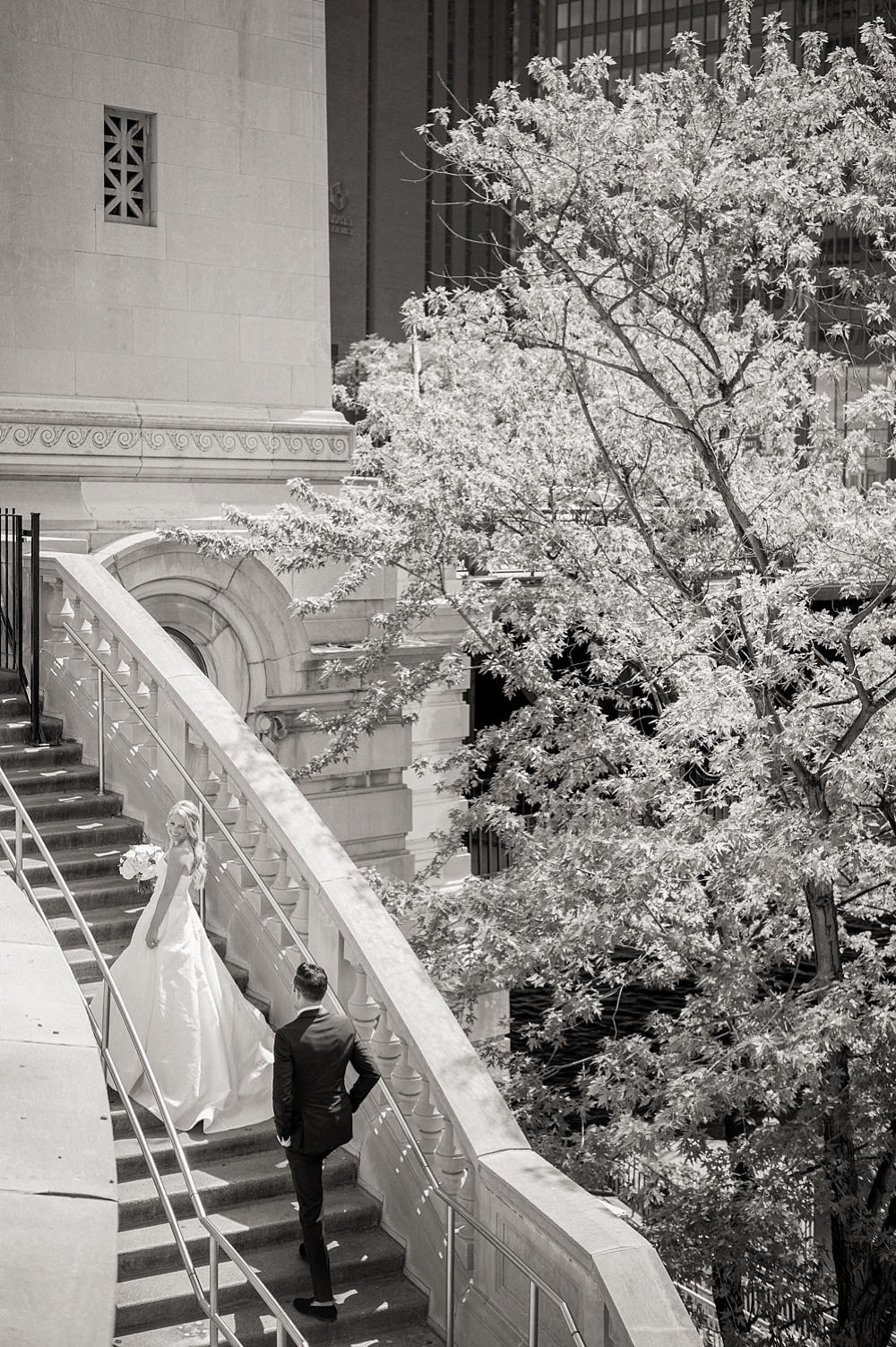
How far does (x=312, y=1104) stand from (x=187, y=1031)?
1122 mm

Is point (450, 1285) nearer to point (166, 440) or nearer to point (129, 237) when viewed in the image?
point (166, 440)

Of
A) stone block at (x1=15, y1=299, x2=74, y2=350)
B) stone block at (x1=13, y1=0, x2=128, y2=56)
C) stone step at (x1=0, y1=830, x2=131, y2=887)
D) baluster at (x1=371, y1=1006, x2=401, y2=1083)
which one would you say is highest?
stone block at (x1=13, y1=0, x2=128, y2=56)

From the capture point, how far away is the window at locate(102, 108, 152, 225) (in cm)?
1459

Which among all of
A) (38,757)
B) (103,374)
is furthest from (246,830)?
(103,374)

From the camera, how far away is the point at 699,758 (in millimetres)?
10188

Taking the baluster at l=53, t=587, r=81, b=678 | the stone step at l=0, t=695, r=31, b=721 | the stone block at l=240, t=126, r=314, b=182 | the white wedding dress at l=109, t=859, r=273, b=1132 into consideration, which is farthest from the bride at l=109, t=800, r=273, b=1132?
the stone block at l=240, t=126, r=314, b=182

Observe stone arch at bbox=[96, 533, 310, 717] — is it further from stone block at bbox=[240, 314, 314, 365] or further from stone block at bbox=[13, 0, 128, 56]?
stone block at bbox=[13, 0, 128, 56]

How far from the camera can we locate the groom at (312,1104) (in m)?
6.39

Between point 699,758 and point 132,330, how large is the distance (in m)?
7.86

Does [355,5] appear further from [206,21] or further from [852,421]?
[852,421]

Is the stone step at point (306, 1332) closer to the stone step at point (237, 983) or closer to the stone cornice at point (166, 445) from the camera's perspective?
the stone step at point (237, 983)

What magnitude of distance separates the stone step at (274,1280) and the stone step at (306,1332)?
0.21 feet

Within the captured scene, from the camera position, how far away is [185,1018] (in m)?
7.32

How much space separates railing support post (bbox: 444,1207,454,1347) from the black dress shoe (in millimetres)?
523
